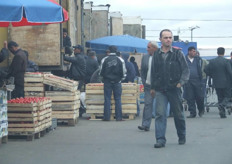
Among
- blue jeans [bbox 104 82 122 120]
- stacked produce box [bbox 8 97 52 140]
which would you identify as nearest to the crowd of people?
blue jeans [bbox 104 82 122 120]

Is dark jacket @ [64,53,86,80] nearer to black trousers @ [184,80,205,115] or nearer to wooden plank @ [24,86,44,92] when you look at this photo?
wooden plank @ [24,86,44,92]

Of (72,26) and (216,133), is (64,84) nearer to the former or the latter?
(216,133)

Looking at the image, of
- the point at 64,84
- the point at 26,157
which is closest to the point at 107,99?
the point at 64,84

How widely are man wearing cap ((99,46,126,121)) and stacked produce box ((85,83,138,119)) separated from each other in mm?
416

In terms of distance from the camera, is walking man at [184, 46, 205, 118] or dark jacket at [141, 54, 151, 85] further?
walking man at [184, 46, 205, 118]

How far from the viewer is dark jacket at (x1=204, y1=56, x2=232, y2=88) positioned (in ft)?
54.6

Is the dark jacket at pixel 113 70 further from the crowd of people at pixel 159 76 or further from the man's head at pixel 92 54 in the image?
the man's head at pixel 92 54

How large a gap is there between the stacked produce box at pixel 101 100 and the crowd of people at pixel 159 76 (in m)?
0.38

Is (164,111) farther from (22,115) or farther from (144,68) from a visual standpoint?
(144,68)

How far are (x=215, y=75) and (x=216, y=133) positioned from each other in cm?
480

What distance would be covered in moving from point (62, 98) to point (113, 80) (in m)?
2.07

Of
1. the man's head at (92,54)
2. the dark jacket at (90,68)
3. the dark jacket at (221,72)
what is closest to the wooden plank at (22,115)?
the dark jacket at (90,68)

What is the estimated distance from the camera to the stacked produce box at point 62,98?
13555 millimetres

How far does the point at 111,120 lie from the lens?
15.6 metres
